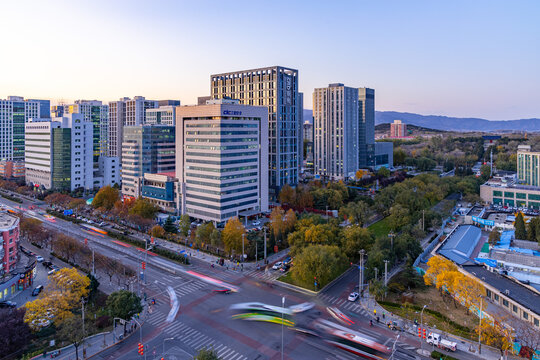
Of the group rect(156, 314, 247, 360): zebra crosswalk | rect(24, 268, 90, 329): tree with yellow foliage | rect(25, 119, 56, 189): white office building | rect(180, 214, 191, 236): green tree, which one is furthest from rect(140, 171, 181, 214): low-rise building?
rect(156, 314, 247, 360): zebra crosswalk

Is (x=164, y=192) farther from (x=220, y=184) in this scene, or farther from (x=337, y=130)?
(x=337, y=130)

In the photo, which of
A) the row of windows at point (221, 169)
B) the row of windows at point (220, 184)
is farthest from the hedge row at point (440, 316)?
the row of windows at point (221, 169)

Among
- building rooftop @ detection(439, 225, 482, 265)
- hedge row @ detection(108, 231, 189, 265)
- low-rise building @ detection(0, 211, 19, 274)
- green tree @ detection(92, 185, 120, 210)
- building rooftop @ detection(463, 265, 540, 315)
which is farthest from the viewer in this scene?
green tree @ detection(92, 185, 120, 210)

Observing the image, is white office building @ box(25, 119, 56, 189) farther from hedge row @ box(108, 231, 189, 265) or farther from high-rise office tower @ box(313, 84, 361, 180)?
high-rise office tower @ box(313, 84, 361, 180)

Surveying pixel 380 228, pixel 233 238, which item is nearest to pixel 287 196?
pixel 380 228

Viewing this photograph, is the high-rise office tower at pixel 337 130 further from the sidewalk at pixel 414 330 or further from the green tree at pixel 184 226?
the sidewalk at pixel 414 330

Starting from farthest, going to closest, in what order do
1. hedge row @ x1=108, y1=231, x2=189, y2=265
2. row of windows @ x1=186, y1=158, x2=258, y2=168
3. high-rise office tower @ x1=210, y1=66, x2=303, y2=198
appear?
1. high-rise office tower @ x1=210, y1=66, x2=303, y2=198
2. row of windows @ x1=186, y1=158, x2=258, y2=168
3. hedge row @ x1=108, y1=231, x2=189, y2=265
